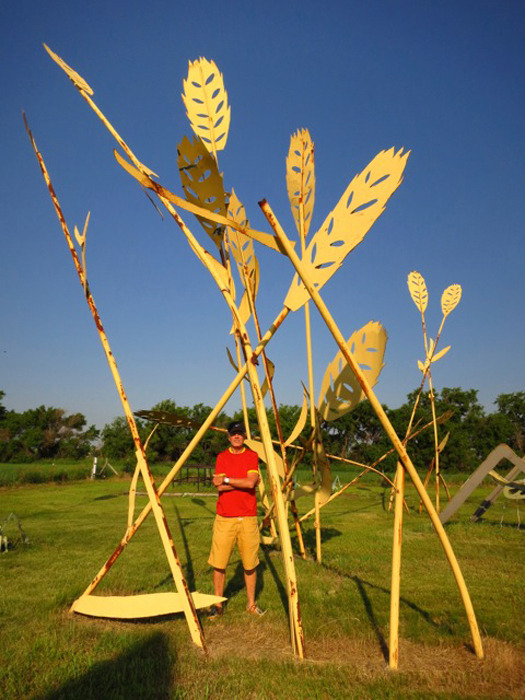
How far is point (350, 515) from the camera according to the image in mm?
7938

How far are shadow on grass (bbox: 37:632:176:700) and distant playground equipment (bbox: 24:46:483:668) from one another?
22 centimetres

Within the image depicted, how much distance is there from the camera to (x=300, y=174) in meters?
2.76

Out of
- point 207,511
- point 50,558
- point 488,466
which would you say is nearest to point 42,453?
point 207,511

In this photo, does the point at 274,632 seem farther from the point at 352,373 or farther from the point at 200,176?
the point at 200,176

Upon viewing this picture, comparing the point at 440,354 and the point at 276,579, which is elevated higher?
the point at 440,354

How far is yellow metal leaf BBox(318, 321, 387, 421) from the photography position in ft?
9.12

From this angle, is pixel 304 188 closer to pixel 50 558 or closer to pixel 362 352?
pixel 362 352

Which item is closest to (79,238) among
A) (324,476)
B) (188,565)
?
(324,476)

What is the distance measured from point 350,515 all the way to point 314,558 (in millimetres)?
4038

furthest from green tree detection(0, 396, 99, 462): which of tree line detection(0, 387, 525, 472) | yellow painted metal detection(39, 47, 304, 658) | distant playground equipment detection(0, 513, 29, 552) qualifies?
yellow painted metal detection(39, 47, 304, 658)

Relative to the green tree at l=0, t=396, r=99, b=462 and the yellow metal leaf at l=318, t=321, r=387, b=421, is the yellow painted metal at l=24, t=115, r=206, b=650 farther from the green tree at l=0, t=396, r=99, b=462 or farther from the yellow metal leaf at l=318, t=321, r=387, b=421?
the green tree at l=0, t=396, r=99, b=462

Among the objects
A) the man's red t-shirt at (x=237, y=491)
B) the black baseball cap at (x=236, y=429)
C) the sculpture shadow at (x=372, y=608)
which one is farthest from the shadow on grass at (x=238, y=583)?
the black baseball cap at (x=236, y=429)

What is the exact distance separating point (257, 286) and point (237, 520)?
1580mm

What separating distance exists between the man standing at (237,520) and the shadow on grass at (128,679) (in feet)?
2.47
